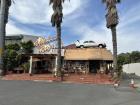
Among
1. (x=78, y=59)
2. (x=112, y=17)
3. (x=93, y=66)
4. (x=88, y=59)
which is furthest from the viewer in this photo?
(x=93, y=66)

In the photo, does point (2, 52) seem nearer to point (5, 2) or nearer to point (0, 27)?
point (0, 27)

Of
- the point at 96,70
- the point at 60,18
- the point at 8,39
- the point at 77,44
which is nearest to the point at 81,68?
the point at 96,70

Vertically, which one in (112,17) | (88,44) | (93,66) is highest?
(112,17)

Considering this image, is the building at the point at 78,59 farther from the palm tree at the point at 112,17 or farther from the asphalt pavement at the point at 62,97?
the asphalt pavement at the point at 62,97

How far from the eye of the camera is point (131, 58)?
133125 millimetres

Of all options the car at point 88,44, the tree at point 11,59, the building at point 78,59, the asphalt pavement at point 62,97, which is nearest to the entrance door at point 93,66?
the building at point 78,59

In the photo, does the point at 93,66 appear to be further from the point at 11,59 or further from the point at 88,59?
the point at 11,59

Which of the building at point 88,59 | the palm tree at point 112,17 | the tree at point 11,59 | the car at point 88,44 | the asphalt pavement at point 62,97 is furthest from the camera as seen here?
the car at point 88,44

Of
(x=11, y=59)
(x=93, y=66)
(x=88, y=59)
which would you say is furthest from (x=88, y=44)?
(x=11, y=59)

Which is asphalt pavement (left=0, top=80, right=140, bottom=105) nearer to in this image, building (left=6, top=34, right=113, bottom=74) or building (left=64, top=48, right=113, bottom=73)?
building (left=6, top=34, right=113, bottom=74)

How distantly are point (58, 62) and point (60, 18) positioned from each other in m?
5.54

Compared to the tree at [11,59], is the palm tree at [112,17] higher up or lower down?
higher up

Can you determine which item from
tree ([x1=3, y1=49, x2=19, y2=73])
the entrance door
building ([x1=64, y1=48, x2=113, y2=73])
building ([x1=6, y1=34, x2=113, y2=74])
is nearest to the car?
building ([x1=6, y1=34, x2=113, y2=74])

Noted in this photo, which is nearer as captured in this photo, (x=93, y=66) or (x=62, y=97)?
(x=62, y=97)
